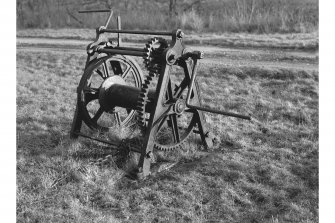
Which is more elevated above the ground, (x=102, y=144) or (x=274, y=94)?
(x=274, y=94)

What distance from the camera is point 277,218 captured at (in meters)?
3.39

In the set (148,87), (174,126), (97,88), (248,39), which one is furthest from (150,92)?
(248,39)

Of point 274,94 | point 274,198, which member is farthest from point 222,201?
point 274,94

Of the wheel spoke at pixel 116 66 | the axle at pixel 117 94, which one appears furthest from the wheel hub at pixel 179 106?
the wheel spoke at pixel 116 66

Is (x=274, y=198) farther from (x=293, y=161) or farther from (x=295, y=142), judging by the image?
(x=295, y=142)

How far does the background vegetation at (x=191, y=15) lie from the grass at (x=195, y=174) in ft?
25.4

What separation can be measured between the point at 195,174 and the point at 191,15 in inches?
490

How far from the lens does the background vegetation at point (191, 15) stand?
14.0 m

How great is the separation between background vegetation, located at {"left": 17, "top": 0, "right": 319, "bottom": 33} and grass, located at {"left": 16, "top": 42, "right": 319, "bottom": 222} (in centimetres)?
773

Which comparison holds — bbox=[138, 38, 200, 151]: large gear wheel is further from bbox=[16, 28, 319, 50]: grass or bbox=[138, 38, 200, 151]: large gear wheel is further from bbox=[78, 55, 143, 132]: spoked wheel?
bbox=[16, 28, 319, 50]: grass

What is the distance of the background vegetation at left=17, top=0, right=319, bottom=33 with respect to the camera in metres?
14.0

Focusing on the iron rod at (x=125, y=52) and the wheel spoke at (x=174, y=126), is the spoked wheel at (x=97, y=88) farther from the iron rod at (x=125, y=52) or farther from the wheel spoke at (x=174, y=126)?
the wheel spoke at (x=174, y=126)

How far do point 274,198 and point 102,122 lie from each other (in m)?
2.95

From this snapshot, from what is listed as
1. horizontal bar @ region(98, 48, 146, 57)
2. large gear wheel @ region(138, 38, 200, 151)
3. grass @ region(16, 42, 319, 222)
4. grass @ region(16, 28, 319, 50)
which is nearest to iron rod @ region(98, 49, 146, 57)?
horizontal bar @ region(98, 48, 146, 57)
